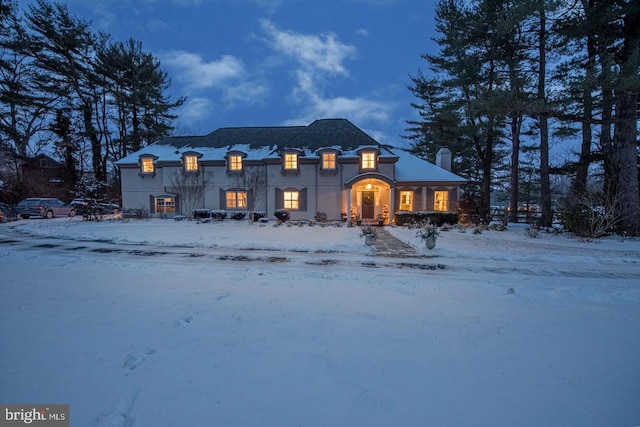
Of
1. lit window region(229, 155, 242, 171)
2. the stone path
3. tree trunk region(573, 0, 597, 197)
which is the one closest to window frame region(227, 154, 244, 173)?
lit window region(229, 155, 242, 171)

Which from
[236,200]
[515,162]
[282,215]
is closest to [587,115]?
[515,162]

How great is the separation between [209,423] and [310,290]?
3.27 m

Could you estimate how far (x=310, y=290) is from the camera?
209 inches

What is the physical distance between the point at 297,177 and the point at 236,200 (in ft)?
17.1

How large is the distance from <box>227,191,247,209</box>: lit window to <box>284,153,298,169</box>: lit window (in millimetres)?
4130

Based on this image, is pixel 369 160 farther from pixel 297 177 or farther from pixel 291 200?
pixel 291 200

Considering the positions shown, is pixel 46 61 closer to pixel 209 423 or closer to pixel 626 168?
pixel 209 423

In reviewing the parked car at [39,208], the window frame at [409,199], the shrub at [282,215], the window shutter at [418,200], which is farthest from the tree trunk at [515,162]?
the parked car at [39,208]

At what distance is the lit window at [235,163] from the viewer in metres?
20.8

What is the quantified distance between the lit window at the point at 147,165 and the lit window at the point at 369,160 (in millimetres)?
16931

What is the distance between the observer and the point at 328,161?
1945cm

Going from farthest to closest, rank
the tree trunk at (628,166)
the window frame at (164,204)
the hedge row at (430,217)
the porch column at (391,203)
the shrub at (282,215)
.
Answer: the window frame at (164,204) → the shrub at (282,215) → the porch column at (391,203) → the hedge row at (430,217) → the tree trunk at (628,166)

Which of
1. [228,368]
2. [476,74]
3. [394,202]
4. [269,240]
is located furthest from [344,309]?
[476,74]

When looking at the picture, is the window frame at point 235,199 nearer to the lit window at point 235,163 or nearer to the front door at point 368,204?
the lit window at point 235,163
